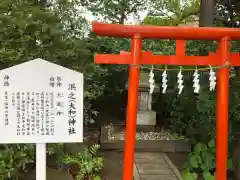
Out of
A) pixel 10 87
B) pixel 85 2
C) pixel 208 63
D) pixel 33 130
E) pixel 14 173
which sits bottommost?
pixel 14 173

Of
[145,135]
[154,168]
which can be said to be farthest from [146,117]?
[154,168]

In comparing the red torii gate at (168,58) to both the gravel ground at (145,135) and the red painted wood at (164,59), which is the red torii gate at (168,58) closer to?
the red painted wood at (164,59)

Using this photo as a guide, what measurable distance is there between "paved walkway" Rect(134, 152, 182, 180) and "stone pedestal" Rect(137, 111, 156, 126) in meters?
1.33

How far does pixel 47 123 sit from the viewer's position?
3307 millimetres

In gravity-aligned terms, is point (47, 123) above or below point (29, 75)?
below

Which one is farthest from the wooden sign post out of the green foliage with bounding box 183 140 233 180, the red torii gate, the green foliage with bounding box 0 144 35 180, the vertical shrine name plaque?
the green foliage with bounding box 183 140 233 180

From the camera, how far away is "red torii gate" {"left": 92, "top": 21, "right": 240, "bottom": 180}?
3.25 metres

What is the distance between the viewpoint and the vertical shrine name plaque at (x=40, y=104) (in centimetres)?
324

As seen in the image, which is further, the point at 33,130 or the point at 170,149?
the point at 170,149

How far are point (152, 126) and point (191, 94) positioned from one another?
1.47 m

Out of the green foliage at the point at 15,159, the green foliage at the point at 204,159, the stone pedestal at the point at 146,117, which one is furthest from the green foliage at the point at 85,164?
the stone pedestal at the point at 146,117

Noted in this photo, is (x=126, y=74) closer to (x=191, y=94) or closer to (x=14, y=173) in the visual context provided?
(x=191, y=94)

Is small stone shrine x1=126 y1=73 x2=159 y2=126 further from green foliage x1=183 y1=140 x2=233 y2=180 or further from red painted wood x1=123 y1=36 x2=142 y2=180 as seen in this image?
red painted wood x1=123 y1=36 x2=142 y2=180

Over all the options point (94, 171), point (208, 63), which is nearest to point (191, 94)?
point (94, 171)
